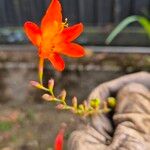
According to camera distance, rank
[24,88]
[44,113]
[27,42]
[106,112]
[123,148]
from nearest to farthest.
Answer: [123,148] → [106,112] → [44,113] → [24,88] → [27,42]

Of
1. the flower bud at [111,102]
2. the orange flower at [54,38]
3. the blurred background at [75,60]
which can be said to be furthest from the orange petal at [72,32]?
the blurred background at [75,60]

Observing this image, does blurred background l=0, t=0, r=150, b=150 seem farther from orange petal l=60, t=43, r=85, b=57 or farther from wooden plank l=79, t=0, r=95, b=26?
orange petal l=60, t=43, r=85, b=57

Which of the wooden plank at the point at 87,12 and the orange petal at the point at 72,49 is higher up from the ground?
the orange petal at the point at 72,49

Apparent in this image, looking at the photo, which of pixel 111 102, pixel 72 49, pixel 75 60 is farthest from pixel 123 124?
pixel 75 60

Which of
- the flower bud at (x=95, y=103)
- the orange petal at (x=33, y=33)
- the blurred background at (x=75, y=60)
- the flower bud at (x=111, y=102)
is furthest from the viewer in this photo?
the blurred background at (x=75, y=60)

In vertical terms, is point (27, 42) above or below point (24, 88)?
above

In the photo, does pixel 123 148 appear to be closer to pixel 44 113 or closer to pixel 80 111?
A: pixel 80 111

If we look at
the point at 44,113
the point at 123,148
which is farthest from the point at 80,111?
the point at 44,113

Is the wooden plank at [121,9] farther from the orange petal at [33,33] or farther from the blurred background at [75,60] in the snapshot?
the orange petal at [33,33]
